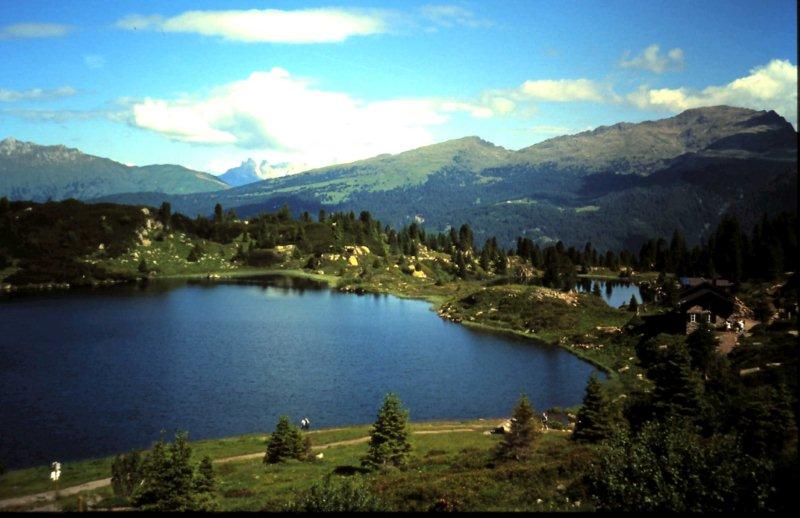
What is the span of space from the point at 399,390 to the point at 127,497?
46.2m

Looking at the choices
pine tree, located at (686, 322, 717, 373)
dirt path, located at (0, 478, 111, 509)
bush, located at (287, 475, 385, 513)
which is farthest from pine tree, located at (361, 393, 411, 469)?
pine tree, located at (686, 322, 717, 373)

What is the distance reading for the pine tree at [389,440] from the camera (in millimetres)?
47938

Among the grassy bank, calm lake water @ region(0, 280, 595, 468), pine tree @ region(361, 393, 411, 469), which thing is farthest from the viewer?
calm lake water @ region(0, 280, 595, 468)

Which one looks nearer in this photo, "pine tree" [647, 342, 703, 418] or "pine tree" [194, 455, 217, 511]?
"pine tree" [194, 455, 217, 511]

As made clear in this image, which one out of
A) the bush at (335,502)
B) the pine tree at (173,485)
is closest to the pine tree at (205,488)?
the pine tree at (173,485)

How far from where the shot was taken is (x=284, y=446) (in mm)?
53031

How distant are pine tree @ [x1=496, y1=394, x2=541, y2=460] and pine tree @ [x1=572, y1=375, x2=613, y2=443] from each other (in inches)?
293

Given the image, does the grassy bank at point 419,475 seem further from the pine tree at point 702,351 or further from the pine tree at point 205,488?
the pine tree at point 702,351

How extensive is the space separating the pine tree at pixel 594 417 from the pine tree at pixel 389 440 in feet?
49.4

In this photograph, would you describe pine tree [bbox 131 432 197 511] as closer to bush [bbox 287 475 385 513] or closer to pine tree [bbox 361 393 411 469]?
bush [bbox 287 475 385 513]

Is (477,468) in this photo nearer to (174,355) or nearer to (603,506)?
(603,506)

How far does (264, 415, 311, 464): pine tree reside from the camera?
53031mm

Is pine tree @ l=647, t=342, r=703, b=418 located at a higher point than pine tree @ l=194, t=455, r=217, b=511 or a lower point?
higher

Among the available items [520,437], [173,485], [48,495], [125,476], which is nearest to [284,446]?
[125,476]
